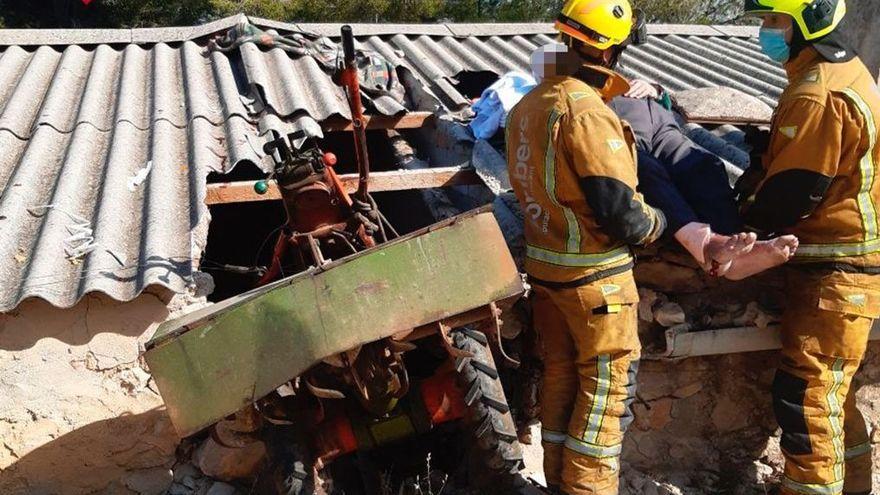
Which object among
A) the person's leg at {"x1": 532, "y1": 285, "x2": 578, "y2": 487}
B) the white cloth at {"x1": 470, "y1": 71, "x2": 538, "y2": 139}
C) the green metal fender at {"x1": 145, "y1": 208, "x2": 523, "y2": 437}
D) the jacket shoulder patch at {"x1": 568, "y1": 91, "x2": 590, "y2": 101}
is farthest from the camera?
the white cloth at {"x1": 470, "y1": 71, "x2": 538, "y2": 139}

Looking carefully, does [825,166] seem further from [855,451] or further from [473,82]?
[473,82]

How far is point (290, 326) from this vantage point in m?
2.60

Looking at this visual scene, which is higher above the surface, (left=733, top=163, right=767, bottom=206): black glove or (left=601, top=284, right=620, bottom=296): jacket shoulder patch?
(left=733, top=163, right=767, bottom=206): black glove

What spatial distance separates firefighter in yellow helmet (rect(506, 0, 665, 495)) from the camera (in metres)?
2.83

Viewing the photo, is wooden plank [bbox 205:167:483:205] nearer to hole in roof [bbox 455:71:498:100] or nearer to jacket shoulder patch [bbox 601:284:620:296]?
jacket shoulder patch [bbox 601:284:620:296]

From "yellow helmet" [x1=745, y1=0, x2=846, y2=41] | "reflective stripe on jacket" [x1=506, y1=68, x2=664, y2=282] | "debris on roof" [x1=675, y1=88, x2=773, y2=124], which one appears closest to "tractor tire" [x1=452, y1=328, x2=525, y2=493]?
Result: "reflective stripe on jacket" [x1=506, y1=68, x2=664, y2=282]

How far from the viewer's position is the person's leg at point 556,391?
127 inches

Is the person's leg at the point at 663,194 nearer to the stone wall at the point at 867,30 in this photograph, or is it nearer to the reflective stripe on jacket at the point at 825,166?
the reflective stripe on jacket at the point at 825,166

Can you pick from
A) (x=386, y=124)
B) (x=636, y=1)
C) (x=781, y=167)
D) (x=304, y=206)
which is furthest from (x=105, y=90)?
(x=636, y=1)

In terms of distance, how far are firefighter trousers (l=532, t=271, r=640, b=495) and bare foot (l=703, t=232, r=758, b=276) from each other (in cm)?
34

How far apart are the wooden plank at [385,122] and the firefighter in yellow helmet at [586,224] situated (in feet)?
6.78

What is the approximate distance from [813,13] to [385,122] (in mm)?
2863

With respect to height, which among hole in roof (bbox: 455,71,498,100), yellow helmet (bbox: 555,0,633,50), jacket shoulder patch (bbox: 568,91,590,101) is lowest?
hole in roof (bbox: 455,71,498,100)

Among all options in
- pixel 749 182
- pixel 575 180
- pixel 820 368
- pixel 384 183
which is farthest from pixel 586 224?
pixel 384 183
